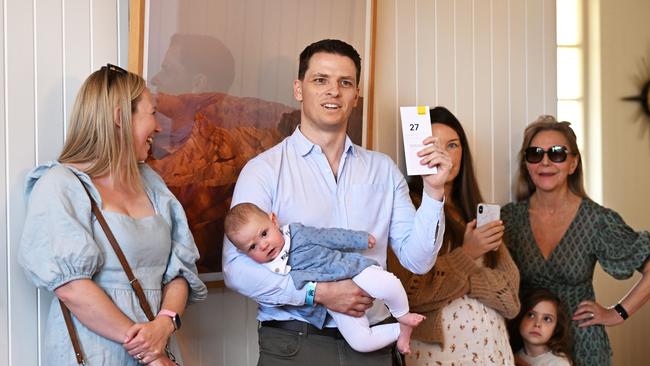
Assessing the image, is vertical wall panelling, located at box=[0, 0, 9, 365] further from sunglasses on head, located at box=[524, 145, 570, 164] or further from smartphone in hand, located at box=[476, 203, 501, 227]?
sunglasses on head, located at box=[524, 145, 570, 164]

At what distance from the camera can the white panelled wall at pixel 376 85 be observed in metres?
2.71

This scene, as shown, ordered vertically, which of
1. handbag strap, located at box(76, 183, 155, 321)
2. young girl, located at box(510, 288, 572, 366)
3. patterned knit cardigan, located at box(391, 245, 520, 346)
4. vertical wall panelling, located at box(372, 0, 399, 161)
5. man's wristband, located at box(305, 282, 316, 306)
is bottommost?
young girl, located at box(510, 288, 572, 366)

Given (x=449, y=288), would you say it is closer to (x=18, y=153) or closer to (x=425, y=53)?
(x=425, y=53)

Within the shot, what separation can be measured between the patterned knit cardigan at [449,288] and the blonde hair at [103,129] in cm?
138

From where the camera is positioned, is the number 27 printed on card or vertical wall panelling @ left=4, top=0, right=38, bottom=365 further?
the number 27 printed on card

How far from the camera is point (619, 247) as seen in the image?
13.5ft

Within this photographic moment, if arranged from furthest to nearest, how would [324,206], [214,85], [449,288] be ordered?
1. [449,288]
2. [214,85]
3. [324,206]

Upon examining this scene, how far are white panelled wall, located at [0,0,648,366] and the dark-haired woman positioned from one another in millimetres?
570

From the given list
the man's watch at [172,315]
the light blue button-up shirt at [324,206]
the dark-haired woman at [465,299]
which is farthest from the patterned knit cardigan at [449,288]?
the man's watch at [172,315]

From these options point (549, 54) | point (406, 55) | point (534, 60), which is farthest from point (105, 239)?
point (549, 54)

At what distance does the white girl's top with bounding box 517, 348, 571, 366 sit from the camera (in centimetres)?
399

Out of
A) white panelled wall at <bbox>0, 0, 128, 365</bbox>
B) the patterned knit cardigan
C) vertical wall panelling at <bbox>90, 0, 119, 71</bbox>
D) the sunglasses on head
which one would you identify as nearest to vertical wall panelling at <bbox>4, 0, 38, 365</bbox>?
white panelled wall at <bbox>0, 0, 128, 365</bbox>

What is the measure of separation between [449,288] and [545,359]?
0.84 metres

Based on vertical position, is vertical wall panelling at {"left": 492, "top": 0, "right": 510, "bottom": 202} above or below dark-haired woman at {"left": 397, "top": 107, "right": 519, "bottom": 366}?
above
